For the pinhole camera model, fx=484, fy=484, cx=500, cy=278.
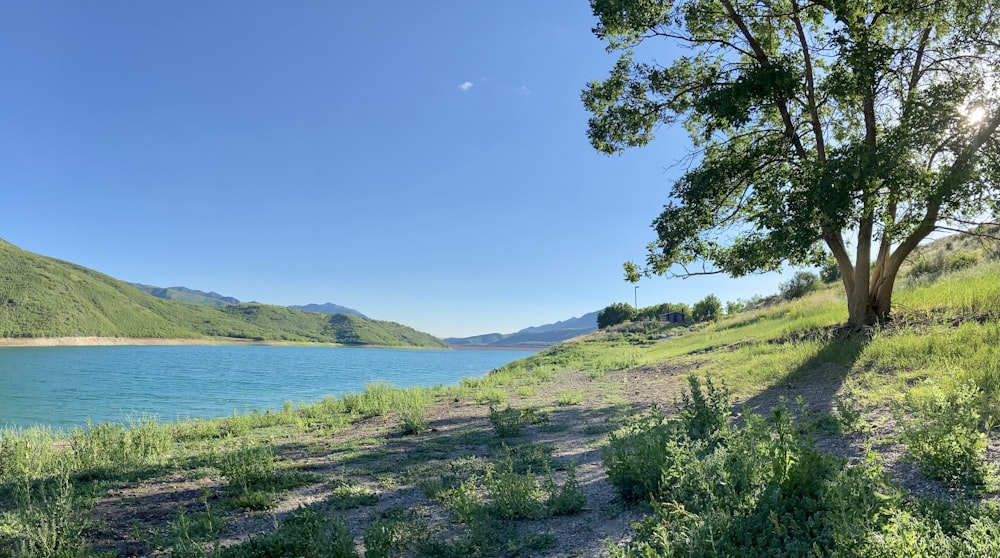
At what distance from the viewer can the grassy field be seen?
314cm

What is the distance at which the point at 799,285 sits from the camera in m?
46.8

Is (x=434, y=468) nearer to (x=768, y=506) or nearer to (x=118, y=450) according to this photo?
(x=768, y=506)

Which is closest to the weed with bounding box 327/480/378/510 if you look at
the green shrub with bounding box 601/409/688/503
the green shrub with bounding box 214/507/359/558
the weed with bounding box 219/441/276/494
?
the weed with bounding box 219/441/276/494

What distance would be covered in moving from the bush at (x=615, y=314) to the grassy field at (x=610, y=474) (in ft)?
321

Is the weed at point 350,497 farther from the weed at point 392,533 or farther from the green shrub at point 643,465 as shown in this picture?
the green shrub at point 643,465

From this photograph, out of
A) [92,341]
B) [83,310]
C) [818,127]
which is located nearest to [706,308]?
[818,127]

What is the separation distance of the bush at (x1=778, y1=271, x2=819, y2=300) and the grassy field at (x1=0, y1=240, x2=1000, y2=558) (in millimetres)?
34518

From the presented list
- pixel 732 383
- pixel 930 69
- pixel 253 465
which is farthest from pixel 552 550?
pixel 930 69

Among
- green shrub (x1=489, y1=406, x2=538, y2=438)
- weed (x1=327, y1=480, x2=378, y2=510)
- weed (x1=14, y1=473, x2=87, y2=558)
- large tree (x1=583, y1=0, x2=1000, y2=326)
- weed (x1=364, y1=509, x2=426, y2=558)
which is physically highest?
large tree (x1=583, y1=0, x2=1000, y2=326)

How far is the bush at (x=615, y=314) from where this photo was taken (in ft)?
358

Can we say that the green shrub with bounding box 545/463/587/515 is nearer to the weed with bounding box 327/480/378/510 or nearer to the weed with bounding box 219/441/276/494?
the weed with bounding box 327/480/378/510

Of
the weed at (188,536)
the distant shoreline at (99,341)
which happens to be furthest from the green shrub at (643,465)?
the distant shoreline at (99,341)

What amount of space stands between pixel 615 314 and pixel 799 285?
64.9 m

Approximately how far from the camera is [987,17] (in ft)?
33.8
